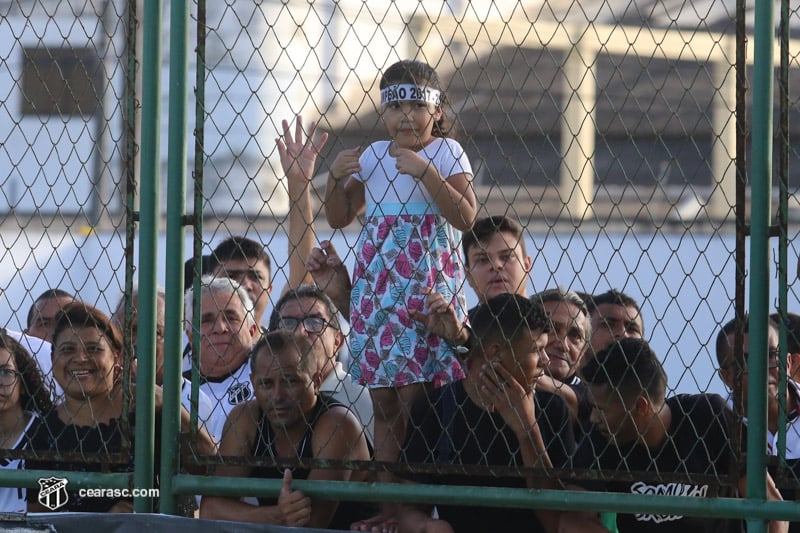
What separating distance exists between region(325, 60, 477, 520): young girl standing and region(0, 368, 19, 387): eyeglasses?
100 cm

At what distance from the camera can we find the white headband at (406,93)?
321 centimetres

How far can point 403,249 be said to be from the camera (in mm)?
3162

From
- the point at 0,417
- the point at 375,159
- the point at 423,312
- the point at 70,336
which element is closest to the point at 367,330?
the point at 423,312

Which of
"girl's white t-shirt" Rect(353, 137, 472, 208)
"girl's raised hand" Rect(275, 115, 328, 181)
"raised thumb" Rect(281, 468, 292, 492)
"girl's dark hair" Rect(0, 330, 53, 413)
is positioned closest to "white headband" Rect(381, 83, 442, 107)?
"girl's white t-shirt" Rect(353, 137, 472, 208)

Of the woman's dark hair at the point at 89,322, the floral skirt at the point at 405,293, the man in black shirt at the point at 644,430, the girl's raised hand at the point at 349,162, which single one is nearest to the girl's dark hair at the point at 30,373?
the woman's dark hair at the point at 89,322

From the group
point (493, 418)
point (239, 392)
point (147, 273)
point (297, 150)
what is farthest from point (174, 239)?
point (239, 392)

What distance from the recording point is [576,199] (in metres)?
6.26

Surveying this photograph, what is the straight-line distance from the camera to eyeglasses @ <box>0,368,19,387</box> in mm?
3401

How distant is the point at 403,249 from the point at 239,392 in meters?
1.02

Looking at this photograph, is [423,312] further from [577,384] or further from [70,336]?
[70,336]

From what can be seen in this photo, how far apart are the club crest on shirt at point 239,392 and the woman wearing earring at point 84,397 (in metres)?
0.65

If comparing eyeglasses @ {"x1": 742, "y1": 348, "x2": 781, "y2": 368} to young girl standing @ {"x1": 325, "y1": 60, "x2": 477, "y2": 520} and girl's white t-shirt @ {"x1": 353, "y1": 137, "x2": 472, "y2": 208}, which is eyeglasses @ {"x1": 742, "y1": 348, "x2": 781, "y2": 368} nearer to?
young girl standing @ {"x1": 325, "y1": 60, "x2": 477, "y2": 520}

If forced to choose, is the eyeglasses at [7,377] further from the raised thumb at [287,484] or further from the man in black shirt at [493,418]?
the man in black shirt at [493,418]

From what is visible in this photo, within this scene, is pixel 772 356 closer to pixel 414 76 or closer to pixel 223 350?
pixel 414 76
